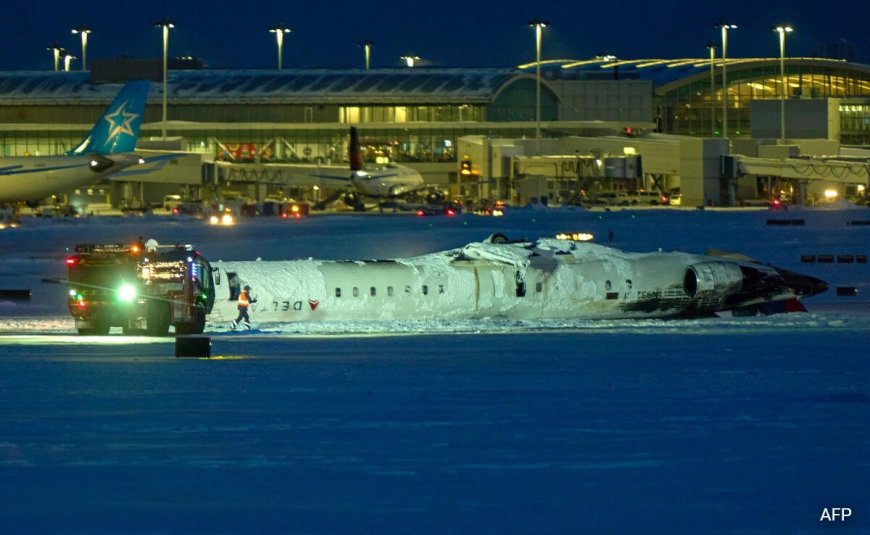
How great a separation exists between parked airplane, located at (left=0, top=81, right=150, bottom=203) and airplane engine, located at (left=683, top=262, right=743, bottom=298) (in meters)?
60.1

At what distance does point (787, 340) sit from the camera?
3350cm

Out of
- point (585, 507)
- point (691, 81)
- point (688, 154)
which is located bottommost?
point (585, 507)

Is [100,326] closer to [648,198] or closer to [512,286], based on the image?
[512,286]

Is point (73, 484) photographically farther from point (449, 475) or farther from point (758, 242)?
point (758, 242)

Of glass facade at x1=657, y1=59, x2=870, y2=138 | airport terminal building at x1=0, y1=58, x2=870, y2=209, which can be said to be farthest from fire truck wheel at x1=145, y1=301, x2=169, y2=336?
glass facade at x1=657, y1=59, x2=870, y2=138

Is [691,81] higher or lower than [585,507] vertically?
higher

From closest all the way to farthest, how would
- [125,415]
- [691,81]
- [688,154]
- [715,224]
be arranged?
[125,415]
[715,224]
[688,154]
[691,81]

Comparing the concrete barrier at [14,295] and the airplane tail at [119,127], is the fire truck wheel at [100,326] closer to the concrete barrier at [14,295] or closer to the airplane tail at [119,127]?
the concrete barrier at [14,295]

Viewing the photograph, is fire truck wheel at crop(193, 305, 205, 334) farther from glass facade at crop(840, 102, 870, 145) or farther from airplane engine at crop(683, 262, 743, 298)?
glass facade at crop(840, 102, 870, 145)

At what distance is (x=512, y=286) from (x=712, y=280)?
5.45m

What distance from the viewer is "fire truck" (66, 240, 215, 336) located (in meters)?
35.8

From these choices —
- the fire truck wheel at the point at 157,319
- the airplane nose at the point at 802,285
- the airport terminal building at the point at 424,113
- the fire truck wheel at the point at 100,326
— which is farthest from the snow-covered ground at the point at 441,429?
the airport terminal building at the point at 424,113

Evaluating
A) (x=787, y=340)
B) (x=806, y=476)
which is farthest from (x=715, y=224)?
(x=806, y=476)

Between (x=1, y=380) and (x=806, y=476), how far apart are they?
1411cm
